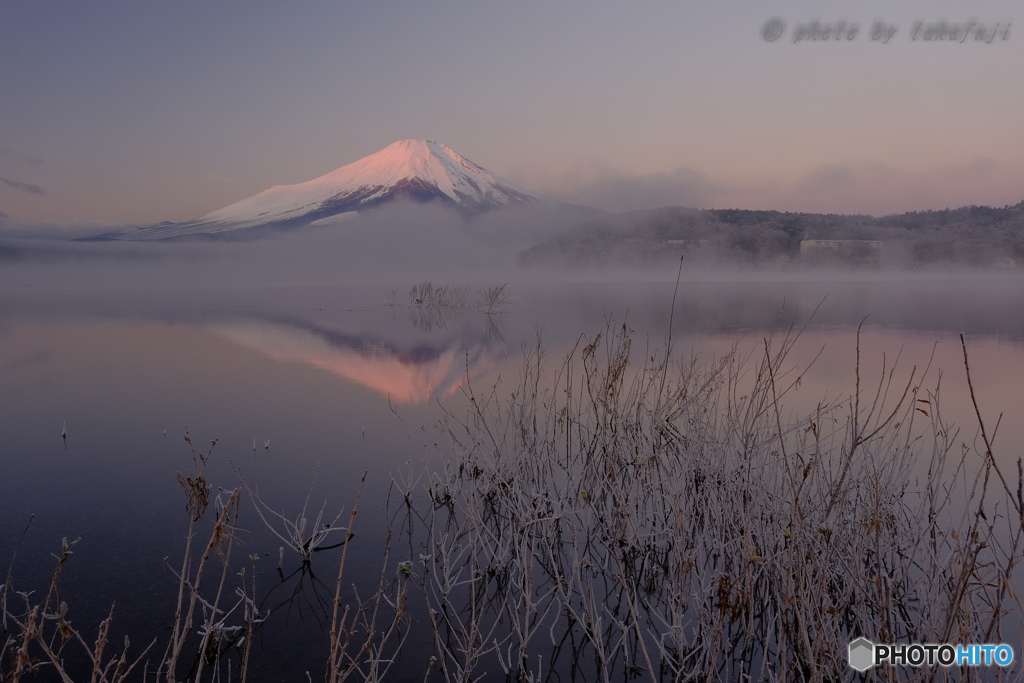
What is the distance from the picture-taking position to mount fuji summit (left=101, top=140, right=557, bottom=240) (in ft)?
413

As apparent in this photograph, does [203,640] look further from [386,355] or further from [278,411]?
[386,355]

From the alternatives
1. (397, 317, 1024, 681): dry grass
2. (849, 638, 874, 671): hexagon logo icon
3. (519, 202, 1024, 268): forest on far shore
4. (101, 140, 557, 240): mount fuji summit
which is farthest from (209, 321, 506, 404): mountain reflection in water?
(101, 140, 557, 240): mount fuji summit

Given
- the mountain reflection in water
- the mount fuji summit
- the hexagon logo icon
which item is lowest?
the mountain reflection in water

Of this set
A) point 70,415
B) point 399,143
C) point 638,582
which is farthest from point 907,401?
point 399,143

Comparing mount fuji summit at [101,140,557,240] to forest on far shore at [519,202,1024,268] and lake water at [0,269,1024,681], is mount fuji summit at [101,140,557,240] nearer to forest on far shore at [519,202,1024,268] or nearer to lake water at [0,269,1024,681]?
forest on far shore at [519,202,1024,268]

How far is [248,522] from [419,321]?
13975mm

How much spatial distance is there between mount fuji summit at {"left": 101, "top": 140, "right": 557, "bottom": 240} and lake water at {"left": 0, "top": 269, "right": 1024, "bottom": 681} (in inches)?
4285

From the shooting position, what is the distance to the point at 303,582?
127 inches

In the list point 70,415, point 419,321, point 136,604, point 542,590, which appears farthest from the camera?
point 419,321

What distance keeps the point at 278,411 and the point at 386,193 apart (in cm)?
12893

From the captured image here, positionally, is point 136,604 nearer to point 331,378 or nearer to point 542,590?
point 542,590

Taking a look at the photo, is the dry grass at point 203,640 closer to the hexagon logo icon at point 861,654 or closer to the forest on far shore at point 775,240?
the hexagon logo icon at point 861,654


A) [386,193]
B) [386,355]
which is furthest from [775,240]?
A: [386,193]

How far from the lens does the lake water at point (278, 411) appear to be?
3207mm
